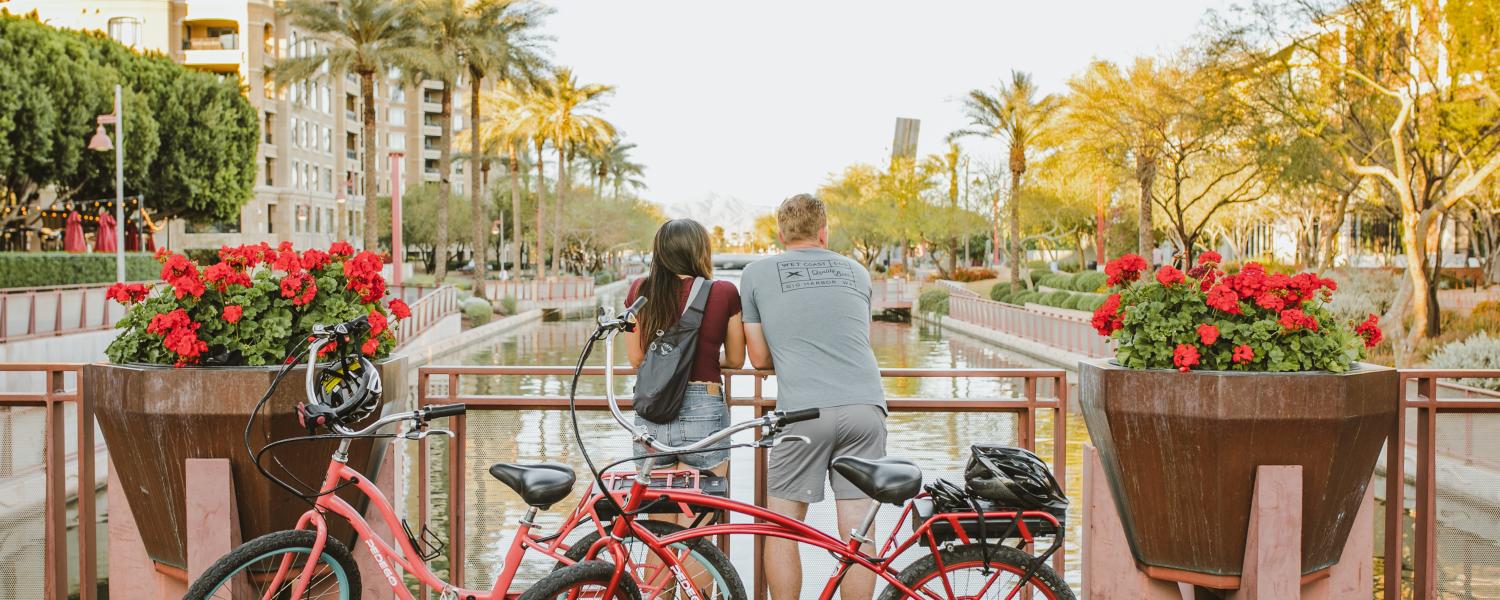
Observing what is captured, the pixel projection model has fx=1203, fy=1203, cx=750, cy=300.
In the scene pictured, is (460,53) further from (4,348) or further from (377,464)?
(377,464)

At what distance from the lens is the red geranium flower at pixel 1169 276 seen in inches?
187

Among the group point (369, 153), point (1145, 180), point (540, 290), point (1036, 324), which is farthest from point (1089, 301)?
point (540, 290)

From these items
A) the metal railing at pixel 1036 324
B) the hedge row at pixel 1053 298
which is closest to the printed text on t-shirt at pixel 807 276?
the metal railing at pixel 1036 324

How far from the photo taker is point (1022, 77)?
52.1 meters

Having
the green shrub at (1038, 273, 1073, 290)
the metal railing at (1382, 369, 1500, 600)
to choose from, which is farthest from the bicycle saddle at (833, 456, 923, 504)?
the green shrub at (1038, 273, 1073, 290)

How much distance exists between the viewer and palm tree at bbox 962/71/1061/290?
5169cm

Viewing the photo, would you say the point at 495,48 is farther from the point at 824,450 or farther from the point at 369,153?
the point at 824,450

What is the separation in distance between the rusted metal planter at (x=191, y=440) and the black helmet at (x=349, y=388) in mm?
164

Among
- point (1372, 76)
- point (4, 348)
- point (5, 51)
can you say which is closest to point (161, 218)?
point (5, 51)

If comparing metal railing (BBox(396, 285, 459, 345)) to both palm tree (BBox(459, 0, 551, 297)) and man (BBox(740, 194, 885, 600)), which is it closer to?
palm tree (BBox(459, 0, 551, 297))

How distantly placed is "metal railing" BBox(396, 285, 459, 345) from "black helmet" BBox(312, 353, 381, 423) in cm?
2494

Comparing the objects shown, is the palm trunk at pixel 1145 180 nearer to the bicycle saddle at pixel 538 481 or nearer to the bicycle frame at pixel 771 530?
the bicycle frame at pixel 771 530

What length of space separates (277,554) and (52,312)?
21.8 metres

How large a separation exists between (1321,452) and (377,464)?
12.1ft
